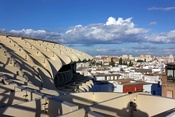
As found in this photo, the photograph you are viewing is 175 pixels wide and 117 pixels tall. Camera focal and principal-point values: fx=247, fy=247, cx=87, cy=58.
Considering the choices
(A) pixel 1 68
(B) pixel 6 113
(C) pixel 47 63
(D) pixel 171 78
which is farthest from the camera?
(D) pixel 171 78

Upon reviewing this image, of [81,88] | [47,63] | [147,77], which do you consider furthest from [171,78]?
[147,77]

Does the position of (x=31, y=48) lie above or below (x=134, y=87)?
above

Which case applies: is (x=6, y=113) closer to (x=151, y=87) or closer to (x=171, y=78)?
(x=171, y=78)

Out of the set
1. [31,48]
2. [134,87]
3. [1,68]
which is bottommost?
[134,87]

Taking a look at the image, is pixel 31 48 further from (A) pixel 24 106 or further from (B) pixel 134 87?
(B) pixel 134 87

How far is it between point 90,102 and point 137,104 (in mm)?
1833

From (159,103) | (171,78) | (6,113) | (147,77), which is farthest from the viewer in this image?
(147,77)

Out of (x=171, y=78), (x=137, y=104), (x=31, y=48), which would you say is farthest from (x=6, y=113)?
(x=171, y=78)

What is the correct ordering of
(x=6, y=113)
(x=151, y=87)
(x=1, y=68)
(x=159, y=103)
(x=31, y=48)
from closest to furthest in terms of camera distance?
(x=6, y=113)
(x=159, y=103)
(x=1, y=68)
(x=31, y=48)
(x=151, y=87)

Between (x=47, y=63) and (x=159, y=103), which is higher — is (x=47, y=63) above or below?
above

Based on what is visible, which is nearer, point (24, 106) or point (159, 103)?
point (24, 106)

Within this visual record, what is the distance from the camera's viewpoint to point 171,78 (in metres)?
24.3

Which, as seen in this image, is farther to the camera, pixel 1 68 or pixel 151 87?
pixel 151 87

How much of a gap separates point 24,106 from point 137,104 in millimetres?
4180
